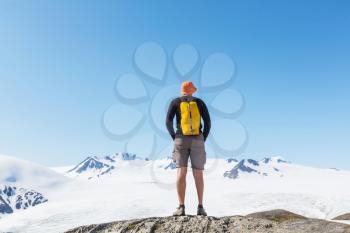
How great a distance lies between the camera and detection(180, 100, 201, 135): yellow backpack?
987 cm

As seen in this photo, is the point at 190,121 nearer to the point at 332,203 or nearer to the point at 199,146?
the point at 199,146

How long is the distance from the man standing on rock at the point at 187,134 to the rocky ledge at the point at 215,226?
906mm

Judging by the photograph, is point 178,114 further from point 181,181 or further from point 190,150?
point 181,181

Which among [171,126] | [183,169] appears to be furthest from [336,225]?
[171,126]

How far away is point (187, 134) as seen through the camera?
9.88 m

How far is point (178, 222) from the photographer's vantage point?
29.5ft

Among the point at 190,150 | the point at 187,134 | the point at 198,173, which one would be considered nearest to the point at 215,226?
the point at 198,173

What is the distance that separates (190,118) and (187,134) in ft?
1.19

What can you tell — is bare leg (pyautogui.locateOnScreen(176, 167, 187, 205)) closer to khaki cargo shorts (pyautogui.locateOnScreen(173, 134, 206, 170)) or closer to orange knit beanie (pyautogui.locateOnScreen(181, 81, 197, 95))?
khaki cargo shorts (pyautogui.locateOnScreen(173, 134, 206, 170))

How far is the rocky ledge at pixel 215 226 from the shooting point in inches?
336

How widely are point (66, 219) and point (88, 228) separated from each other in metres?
193

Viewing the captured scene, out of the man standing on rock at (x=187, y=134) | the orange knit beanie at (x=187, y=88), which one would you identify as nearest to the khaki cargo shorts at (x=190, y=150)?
the man standing on rock at (x=187, y=134)

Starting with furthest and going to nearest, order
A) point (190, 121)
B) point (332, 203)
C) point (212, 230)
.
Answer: point (332, 203) < point (190, 121) < point (212, 230)

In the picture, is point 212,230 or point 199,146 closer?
point 212,230
